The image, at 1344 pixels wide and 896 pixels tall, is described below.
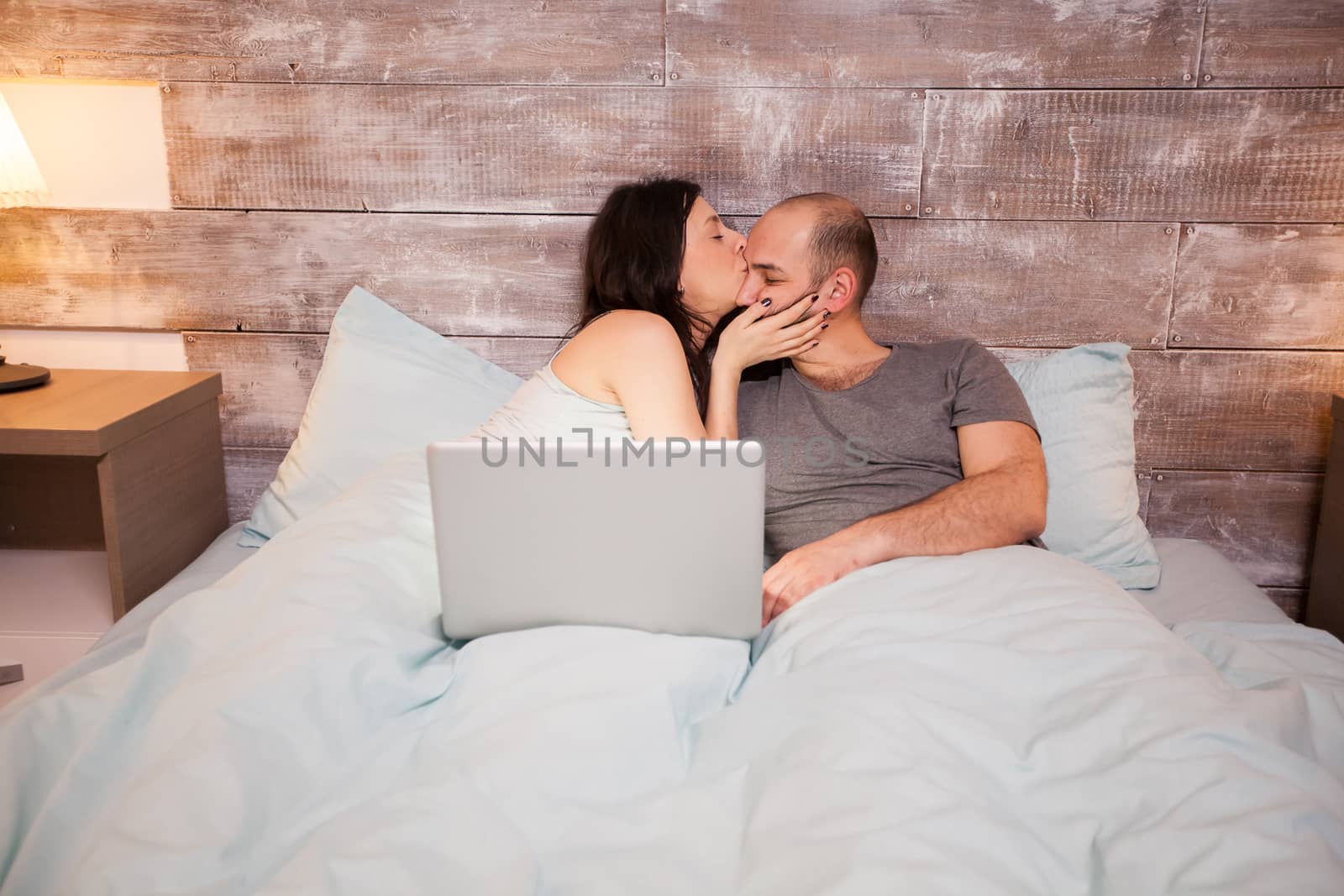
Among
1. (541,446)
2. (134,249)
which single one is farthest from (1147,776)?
(134,249)

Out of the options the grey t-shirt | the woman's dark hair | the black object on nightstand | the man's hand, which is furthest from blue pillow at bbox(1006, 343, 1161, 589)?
the black object on nightstand

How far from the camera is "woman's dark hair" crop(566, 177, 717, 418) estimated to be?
1.61 meters

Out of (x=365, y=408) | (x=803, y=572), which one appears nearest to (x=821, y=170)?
(x=803, y=572)

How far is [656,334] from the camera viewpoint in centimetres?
139

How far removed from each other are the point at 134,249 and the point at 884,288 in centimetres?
152

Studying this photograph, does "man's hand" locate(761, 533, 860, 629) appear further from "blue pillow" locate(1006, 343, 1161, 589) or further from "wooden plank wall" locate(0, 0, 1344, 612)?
"wooden plank wall" locate(0, 0, 1344, 612)

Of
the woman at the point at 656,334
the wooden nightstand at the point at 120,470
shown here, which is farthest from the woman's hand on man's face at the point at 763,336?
the wooden nightstand at the point at 120,470

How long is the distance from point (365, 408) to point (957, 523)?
1.07 meters

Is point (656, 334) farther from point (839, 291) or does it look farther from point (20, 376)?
point (20, 376)

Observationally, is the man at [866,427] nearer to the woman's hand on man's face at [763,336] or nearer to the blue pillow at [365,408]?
the woman's hand on man's face at [763,336]

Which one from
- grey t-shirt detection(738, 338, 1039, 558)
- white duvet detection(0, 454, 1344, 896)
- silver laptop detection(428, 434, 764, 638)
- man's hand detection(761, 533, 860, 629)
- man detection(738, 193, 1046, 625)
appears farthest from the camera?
grey t-shirt detection(738, 338, 1039, 558)

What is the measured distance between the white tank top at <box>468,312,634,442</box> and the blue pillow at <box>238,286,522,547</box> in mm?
236

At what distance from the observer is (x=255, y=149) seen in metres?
1.81

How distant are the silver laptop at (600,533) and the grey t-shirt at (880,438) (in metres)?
0.50
